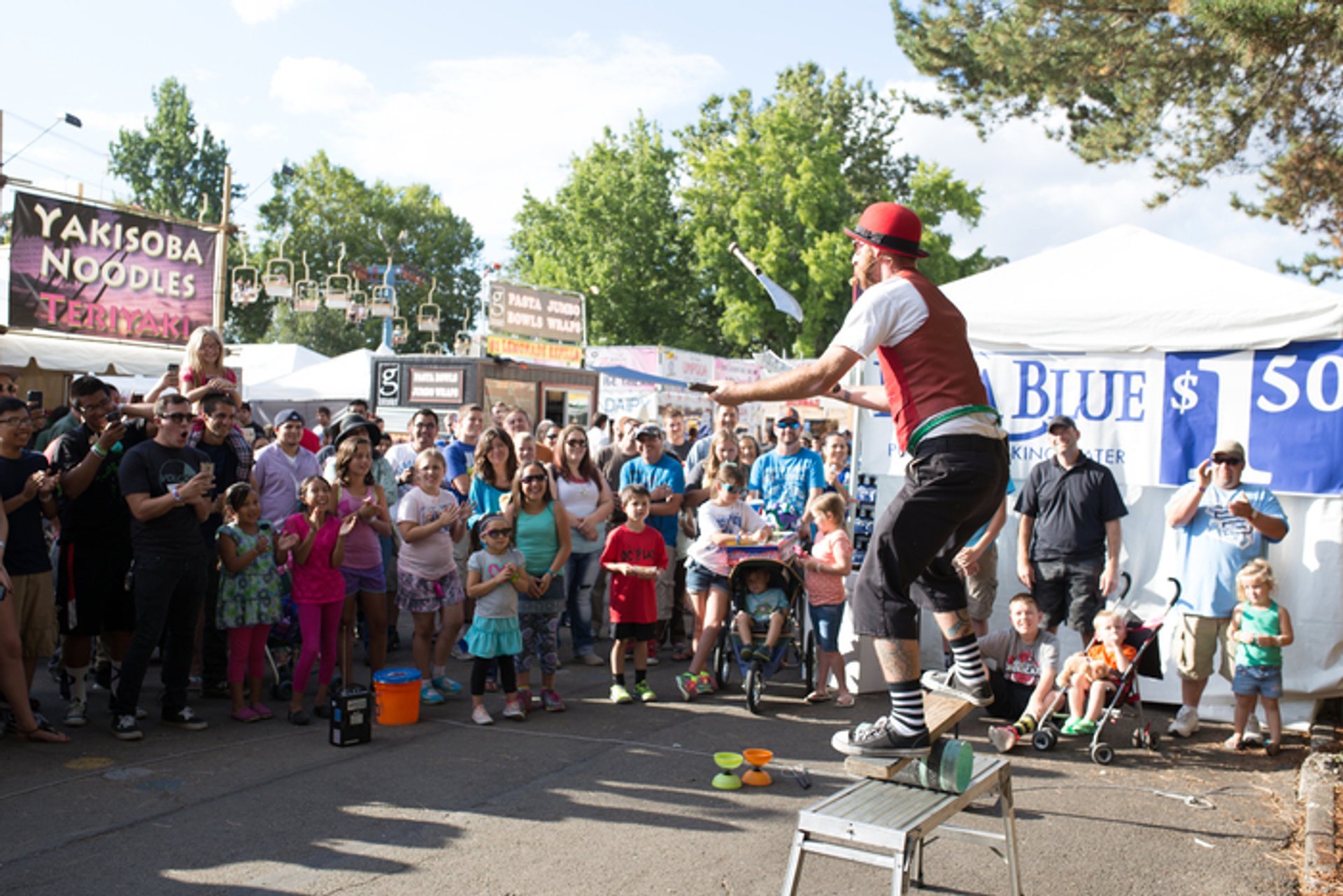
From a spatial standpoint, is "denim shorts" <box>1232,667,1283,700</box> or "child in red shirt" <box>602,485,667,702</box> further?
"child in red shirt" <box>602,485,667,702</box>

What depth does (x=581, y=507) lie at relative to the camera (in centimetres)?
834

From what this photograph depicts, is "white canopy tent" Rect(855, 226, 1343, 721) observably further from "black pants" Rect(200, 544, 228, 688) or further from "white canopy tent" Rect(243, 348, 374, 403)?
"white canopy tent" Rect(243, 348, 374, 403)

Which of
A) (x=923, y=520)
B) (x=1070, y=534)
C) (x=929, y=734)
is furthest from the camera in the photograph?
(x=1070, y=534)

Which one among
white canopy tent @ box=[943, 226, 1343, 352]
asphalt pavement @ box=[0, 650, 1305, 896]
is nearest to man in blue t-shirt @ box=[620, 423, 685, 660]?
asphalt pavement @ box=[0, 650, 1305, 896]

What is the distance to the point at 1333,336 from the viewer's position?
6848 millimetres

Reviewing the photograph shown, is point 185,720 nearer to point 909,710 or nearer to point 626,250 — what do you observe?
point 909,710

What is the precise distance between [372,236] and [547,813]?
56854 millimetres

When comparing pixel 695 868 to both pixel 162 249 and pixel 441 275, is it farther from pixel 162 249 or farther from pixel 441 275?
pixel 441 275

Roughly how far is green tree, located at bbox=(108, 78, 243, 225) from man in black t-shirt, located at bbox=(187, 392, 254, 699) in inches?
2002

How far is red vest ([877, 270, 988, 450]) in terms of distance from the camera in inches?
132

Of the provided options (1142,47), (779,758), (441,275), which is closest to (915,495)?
(779,758)

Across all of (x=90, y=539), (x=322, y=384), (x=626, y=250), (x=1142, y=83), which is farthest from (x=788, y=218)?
(x=90, y=539)

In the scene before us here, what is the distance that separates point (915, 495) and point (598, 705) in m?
4.33

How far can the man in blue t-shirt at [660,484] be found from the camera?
8617 millimetres
